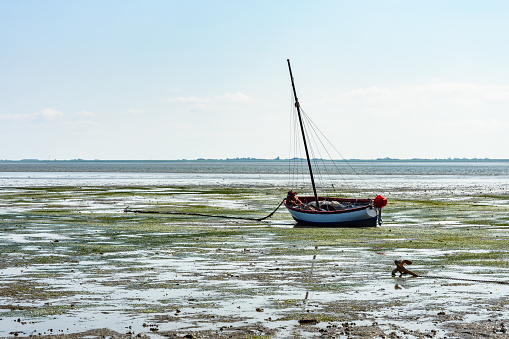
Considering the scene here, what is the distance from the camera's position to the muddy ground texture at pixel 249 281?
14.8 metres

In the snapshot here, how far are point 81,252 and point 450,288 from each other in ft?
48.5

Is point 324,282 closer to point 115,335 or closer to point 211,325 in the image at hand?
point 211,325

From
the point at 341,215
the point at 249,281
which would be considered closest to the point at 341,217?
the point at 341,215

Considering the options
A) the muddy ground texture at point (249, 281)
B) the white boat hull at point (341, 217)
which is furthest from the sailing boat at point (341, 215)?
the muddy ground texture at point (249, 281)

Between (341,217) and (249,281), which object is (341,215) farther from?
(249,281)

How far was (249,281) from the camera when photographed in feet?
66.3

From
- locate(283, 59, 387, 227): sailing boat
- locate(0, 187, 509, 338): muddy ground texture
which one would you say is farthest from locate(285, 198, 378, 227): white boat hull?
locate(0, 187, 509, 338): muddy ground texture

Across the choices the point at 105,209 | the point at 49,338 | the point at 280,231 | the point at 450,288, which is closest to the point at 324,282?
the point at 450,288

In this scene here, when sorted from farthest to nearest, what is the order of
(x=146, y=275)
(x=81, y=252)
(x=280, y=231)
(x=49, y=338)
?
(x=280, y=231) < (x=81, y=252) < (x=146, y=275) < (x=49, y=338)

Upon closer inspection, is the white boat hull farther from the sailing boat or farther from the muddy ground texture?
the muddy ground texture

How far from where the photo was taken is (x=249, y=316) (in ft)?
51.7

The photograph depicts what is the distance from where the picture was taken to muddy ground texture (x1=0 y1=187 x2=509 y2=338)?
1484 cm

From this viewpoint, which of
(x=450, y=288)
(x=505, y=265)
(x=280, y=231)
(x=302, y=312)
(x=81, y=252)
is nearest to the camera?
(x=302, y=312)

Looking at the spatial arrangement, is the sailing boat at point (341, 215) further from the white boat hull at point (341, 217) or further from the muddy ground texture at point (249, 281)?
the muddy ground texture at point (249, 281)
